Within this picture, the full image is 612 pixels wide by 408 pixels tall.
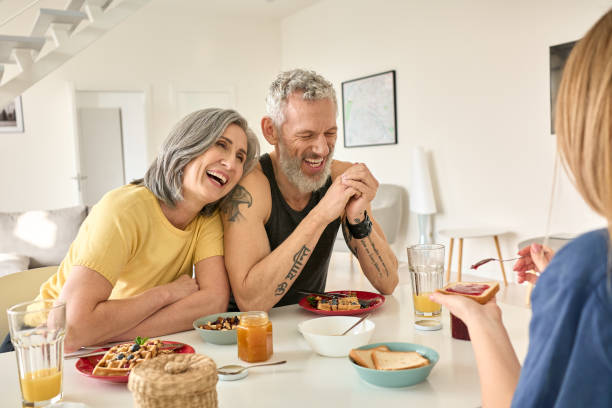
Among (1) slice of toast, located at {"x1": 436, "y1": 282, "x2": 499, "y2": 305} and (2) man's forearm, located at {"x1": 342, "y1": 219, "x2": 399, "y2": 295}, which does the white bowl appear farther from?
(2) man's forearm, located at {"x1": 342, "y1": 219, "x2": 399, "y2": 295}

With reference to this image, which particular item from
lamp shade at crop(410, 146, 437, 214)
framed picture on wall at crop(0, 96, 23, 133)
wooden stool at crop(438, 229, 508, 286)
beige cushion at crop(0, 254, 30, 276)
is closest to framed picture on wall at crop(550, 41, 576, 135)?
wooden stool at crop(438, 229, 508, 286)

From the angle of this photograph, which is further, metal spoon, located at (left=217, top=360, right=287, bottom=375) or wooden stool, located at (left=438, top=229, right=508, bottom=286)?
wooden stool, located at (left=438, top=229, right=508, bottom=286)

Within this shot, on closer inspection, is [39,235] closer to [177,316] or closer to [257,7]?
[177,316]

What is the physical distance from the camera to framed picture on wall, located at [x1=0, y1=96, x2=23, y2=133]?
19.7ft

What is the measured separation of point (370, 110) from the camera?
5988mm

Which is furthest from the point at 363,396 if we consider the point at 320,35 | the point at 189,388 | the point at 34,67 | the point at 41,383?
the point at 320,35

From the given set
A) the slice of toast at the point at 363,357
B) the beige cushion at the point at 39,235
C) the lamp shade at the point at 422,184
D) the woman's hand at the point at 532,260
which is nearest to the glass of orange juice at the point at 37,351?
the slice of toast at the point at 363,357

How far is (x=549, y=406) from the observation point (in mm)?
607

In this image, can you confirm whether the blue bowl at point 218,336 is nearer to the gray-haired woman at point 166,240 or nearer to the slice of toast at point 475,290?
the gray-haired woman at point 166,240

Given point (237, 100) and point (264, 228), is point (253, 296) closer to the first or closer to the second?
point (264, 228)

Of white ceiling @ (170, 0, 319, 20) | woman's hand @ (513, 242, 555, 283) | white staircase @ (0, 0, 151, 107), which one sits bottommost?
woman's hand @ (513, 242, 555, 283)

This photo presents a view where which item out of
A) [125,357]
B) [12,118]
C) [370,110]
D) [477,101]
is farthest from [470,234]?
[12,118]

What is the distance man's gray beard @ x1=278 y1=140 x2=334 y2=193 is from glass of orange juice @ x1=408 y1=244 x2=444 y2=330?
0.58 metres

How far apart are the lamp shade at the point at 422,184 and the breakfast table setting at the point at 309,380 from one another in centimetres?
385
